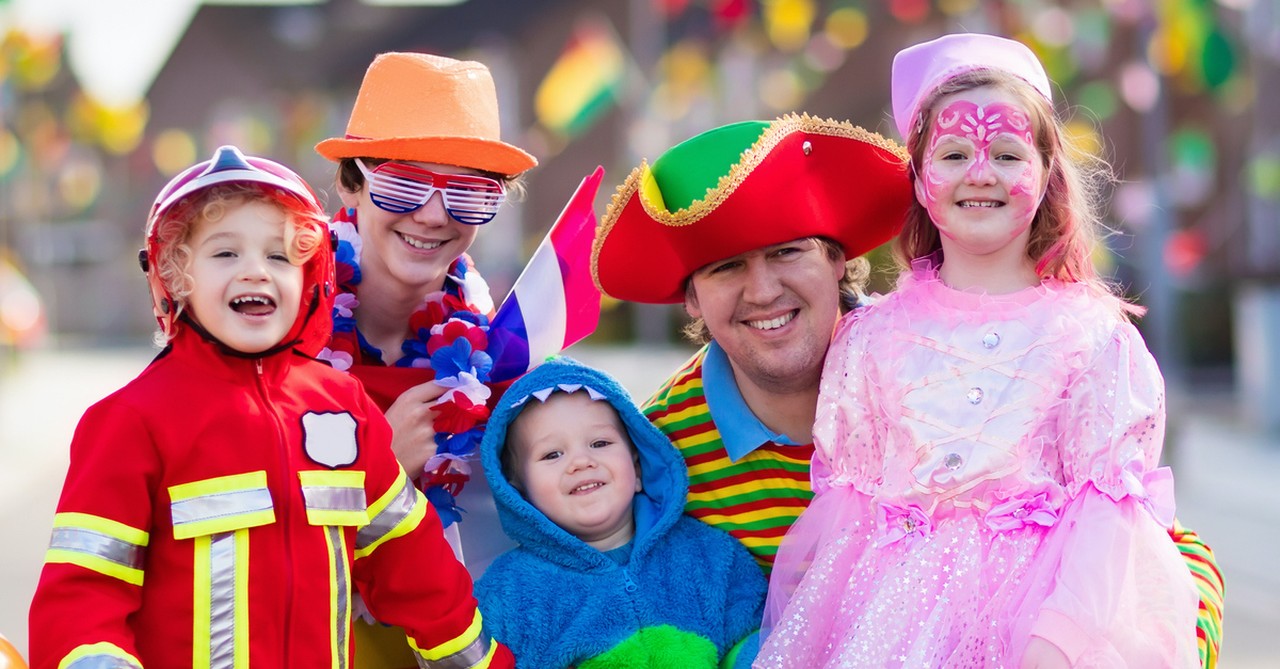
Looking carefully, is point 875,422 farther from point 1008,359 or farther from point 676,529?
point 676,529

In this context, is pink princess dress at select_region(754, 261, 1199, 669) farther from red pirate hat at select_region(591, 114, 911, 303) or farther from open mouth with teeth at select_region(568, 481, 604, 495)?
open mouth with teeth at select_region(568, 481, 604, 495)

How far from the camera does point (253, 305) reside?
2553 mm

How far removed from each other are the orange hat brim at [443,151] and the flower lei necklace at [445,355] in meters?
0.23

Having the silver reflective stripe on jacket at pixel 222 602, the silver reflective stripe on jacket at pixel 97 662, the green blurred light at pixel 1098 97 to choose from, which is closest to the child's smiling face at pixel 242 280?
the silver reflective stripe on jacket at pixel 222 602

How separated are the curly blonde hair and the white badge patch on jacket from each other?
31 centimetres

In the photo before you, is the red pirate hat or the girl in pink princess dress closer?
the girl in pink princess dress

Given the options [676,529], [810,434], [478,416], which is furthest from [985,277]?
[478,416]

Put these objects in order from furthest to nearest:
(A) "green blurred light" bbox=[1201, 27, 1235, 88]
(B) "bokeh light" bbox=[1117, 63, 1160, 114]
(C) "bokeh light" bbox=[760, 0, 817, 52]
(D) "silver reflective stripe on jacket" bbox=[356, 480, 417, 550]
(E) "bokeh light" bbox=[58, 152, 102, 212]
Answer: (E) "bokeh light" bbox=[58, 152, 102, 212], (C) "bokeh light" bbox=[760, 0, 817, 52], (B) "bokeh light" bbox=[1117, 63, 1160, 114], (A) "green blurred light" bbox=[1201, 27, 1235, 88], (D) "silver reflective stripe on jacket" bbox=[356, 480, 417, 550]

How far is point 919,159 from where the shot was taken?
2.96 m

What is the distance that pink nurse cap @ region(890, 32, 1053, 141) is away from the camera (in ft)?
9.43

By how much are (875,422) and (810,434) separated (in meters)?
0.44

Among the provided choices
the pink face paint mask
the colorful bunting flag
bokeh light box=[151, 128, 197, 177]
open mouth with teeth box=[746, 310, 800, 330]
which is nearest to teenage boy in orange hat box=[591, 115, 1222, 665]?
open mouth with teeth box=[746, 310, 800, 330]

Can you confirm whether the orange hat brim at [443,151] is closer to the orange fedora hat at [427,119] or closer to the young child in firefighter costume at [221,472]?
the orange fedora hat at [427,119]

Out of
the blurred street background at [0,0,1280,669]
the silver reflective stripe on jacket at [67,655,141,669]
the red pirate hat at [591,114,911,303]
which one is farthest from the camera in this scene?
the blurred street background at [0,0,1280,669]
